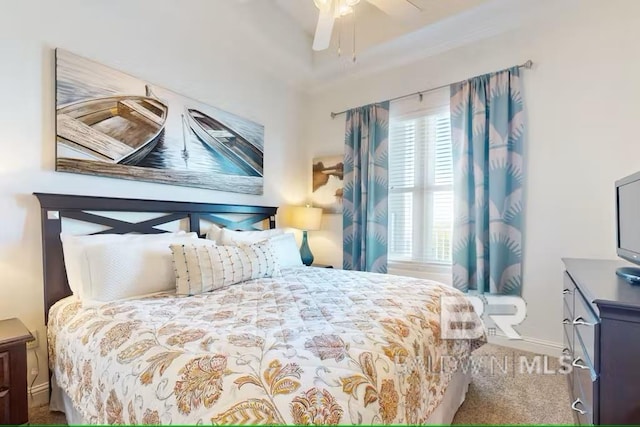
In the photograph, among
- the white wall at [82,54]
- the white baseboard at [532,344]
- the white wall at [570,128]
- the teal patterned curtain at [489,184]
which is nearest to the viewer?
the white wall at [82,54]

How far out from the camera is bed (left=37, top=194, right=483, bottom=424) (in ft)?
2.89

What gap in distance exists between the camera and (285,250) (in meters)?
2.87

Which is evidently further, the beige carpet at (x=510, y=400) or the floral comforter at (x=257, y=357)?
the beige carpet at (x=510, y=400)

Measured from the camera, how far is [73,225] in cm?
204

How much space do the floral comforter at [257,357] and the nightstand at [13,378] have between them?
0.46 feet

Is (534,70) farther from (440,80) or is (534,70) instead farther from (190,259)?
(190,259)

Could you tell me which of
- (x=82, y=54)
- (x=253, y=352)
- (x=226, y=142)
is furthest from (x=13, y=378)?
(x=226, y=142)

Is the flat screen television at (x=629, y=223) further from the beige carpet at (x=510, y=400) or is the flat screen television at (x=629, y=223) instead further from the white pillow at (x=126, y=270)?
the white pillow at (x=126, y=270)

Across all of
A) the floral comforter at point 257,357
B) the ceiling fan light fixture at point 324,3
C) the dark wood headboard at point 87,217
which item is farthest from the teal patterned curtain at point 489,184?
the dark wood headboard at point 87,217

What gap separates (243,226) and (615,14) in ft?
11.5

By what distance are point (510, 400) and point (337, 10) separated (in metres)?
2.66

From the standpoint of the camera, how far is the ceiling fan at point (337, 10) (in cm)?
195

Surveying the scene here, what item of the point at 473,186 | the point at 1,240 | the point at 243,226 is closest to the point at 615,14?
the point at 473,186

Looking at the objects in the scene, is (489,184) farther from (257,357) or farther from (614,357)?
(257,357)
